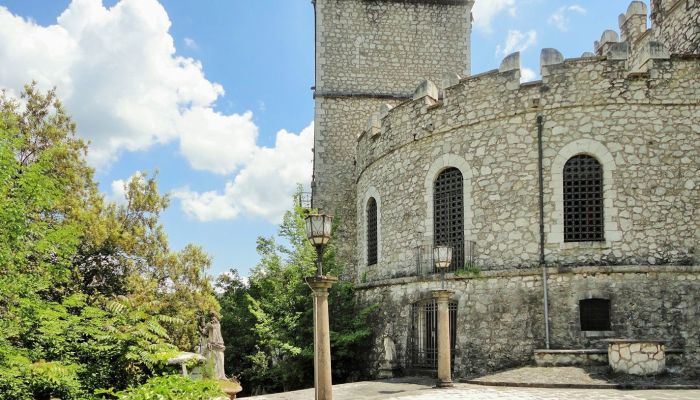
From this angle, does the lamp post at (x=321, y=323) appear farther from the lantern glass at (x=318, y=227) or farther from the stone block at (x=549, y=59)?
the stone block at (x=549, y=59)

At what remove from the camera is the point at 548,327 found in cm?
1417

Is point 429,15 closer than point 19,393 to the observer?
No

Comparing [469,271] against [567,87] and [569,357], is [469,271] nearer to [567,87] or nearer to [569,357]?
[569,357]

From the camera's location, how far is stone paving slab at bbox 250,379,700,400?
1085cm

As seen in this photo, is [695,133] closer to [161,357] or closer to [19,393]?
[161,357]

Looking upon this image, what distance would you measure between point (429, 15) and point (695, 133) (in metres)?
13.5

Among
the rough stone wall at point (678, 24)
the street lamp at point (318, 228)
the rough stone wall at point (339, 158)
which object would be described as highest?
the rough stone wall at point (678, 24)

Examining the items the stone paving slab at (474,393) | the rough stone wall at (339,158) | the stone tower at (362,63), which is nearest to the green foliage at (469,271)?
the stone paving slab at (474,393)

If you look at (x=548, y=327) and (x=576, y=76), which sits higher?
(x=576, y=76)

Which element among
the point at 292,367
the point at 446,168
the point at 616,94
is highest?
the point at 616,94

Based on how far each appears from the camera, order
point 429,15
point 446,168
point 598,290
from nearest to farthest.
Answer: point 598,290, point 446,168, point 429,15

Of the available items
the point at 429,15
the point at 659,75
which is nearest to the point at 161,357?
the point at 659,75

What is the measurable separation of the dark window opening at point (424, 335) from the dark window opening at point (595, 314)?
369 cm

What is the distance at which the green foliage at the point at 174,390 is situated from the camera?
27.4 feet
